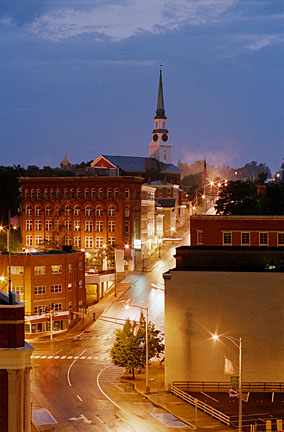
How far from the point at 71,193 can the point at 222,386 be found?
7297 cm

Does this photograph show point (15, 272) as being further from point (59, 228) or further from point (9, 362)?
point (9, 362)

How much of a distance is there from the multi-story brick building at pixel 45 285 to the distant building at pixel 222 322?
2505 centimetres

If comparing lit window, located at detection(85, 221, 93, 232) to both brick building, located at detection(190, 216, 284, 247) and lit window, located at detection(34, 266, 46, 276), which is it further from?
brick building, located at detection(190, 216, 284, 247)

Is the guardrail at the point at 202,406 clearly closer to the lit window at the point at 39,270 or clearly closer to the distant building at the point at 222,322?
the distant building at the point at 222,322

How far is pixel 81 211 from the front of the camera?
117062 mm

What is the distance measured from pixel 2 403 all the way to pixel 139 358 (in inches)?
1118

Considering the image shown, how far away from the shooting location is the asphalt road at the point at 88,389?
4091cm

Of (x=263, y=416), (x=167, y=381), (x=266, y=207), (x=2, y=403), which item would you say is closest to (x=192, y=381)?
(x=167, y=381)

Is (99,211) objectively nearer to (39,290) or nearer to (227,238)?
(39,290)

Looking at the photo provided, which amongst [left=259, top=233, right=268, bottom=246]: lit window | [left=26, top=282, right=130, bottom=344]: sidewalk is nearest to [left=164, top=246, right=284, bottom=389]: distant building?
[left=259, top=233, right=268, bottom=246]: lit window

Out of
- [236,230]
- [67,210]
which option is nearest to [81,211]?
[67,210]

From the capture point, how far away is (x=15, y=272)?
74625 mm

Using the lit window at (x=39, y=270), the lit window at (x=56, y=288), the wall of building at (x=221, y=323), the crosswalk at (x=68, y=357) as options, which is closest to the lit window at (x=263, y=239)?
the crosswalk at (x=68, y=357)

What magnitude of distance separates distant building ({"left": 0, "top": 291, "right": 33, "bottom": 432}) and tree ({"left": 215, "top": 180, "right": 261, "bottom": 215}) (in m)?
91.9
